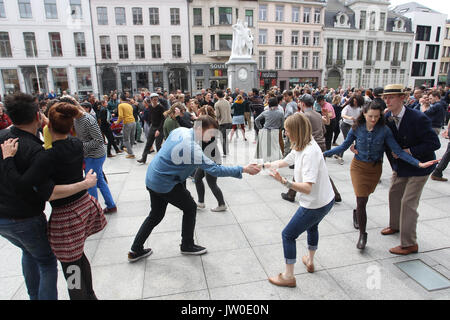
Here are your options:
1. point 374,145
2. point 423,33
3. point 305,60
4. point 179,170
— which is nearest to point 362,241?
point 374,145

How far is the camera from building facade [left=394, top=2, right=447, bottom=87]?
136 ft

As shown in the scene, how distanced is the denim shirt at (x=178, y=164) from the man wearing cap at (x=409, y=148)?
2.00m

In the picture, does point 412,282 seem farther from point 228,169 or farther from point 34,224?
point 34,224

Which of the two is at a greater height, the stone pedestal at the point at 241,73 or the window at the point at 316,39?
the window at the point at 316,39

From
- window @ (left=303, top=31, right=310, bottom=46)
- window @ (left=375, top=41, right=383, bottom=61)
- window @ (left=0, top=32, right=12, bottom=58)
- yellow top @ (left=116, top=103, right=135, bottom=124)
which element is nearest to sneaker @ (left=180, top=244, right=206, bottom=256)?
yellow top @ (left=116, top=103, right=135, bottom=124)

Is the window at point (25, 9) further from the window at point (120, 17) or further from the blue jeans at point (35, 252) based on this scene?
the blue jeans at point (35, 252)

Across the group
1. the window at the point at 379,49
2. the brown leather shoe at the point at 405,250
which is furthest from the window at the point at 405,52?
the brown leather shoe at the point at 405,250

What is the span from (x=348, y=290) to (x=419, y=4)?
56.6 m

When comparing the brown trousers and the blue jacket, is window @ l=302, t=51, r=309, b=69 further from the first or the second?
the brown trousers

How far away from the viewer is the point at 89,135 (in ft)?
14.4

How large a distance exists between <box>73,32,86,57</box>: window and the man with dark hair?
3342 centimetres

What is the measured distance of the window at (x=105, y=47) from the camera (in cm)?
3088

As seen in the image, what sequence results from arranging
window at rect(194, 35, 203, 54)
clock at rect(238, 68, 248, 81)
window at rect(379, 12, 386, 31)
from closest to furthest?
1. clock at rect(238, 68, 248, 81)
2. window at rect(194, 35, 203, 54)
3. window at rect(379, 12, 386, 31)

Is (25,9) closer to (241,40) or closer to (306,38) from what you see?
(241,40)
